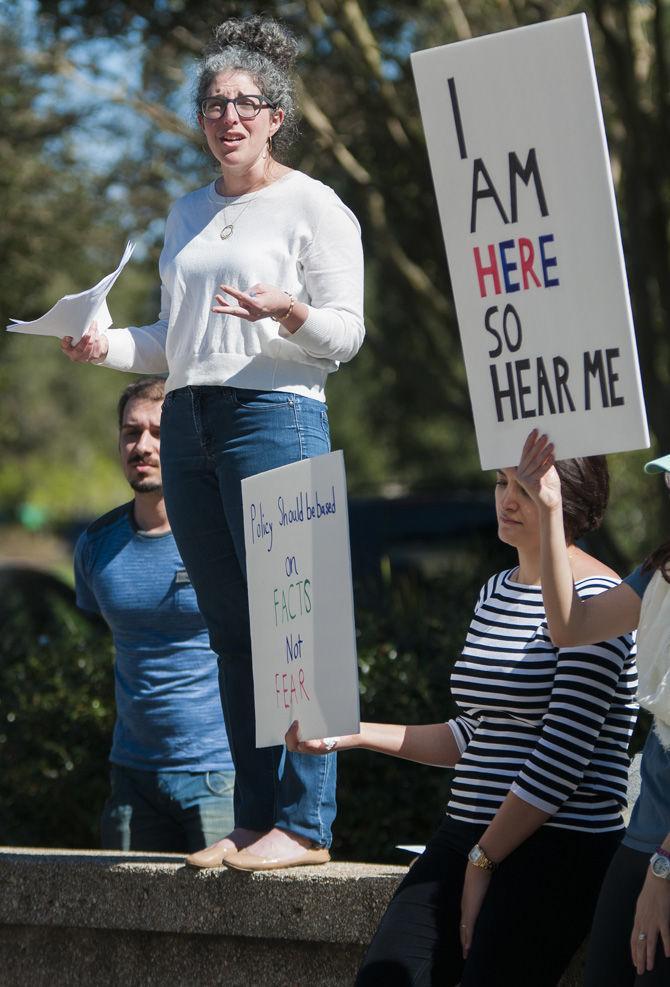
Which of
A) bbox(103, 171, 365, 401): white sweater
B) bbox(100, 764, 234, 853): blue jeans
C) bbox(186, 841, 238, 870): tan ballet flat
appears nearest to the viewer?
bbox(103, 171, 365, 401): white sweater

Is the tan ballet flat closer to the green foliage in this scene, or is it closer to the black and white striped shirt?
the black and white striped shirt

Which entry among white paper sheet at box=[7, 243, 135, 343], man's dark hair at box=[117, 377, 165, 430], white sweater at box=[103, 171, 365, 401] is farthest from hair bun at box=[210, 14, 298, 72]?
man's dark hair at box=[117, 377, 165, 430]

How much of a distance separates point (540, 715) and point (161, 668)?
1.50 metres

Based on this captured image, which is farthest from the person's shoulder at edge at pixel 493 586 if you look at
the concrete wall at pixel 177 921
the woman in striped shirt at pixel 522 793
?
the concrete wall at pixel 177 921

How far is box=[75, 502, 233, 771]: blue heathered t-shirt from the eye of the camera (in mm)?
4156

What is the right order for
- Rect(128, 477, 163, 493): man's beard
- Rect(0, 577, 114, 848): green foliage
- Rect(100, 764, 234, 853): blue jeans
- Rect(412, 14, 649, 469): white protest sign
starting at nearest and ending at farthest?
1. Rect(412, 14, 649, 469): white protest sign
2. Rect(100, 764, 234, 853): blue jeans
3. Rect(128, 477, 163, 493): man's beard
4. Rect(0, 577, 114, 848): green foliage

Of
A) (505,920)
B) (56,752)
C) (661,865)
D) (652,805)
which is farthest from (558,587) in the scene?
(56,752)

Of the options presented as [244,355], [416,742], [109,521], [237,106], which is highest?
[237,106]

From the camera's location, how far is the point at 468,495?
11.2 metres

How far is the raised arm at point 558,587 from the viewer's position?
9.11ft

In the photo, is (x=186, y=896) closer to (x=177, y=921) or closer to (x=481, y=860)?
(x=177, y=921)

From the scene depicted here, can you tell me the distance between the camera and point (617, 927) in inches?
104

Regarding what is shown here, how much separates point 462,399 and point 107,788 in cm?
720

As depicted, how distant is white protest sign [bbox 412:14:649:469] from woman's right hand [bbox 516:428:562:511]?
0.09 ft
